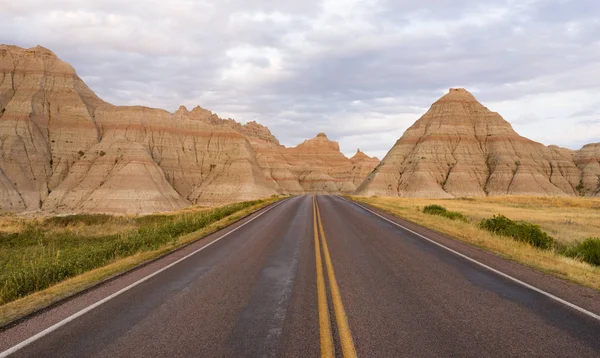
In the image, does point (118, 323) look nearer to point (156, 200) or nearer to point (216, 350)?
point (216, 350)

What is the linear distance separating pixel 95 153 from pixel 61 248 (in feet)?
195

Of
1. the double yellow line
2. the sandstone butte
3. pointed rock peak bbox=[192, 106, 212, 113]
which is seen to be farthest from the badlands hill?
pointed rock peak bbox=[192, 106, 212, 113]

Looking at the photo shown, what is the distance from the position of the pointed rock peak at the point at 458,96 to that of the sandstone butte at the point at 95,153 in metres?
63.5

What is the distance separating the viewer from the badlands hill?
87312 mm

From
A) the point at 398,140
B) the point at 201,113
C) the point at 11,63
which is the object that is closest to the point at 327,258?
the point at 11,63

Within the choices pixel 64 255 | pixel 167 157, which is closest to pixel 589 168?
pixel 167 157

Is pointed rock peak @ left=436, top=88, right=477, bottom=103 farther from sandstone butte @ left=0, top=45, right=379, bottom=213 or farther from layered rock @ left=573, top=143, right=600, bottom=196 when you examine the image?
sandstone butte @ left=0, top=45, right=379, bottom=213

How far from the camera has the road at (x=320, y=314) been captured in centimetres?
454

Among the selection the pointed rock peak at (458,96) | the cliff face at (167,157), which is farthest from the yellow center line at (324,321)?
the pointed rock peak at (458,96)

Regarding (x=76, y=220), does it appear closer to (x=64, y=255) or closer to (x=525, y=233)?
(x=64, y=255)

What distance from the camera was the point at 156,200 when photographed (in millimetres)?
62625

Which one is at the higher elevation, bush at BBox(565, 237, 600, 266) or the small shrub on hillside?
bush at BBox(565, 237, 600, 266)

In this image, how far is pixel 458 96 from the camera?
112188 mm

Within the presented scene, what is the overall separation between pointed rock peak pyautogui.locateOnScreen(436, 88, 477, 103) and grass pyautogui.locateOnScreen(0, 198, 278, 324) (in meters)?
101
